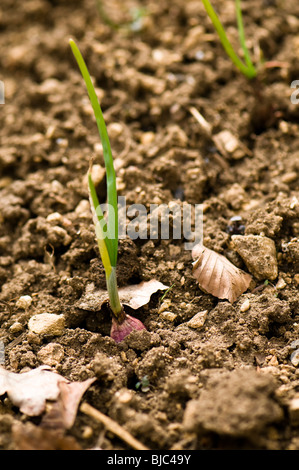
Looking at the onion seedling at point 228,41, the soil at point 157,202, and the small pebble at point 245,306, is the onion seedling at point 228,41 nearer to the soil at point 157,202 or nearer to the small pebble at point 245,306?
the soil at point 157,202

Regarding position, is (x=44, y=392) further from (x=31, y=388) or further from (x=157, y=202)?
(x=157, y=202)

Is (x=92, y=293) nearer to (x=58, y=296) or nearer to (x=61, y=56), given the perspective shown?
(x=58, y=296)

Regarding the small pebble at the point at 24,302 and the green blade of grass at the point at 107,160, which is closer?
the green blade of grass at the point at 107,160

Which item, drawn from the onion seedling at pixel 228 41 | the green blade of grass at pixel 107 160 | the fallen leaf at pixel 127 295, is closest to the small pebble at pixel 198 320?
the fallen leaf at pixel 127 295

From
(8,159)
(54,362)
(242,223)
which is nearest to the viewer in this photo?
(54,362)

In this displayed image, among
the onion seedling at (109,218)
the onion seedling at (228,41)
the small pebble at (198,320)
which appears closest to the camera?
the onion seedling at (109,218)
